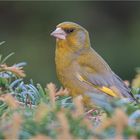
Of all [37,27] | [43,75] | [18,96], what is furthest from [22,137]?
[37,27]

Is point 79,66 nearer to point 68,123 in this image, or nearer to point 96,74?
point 96,74

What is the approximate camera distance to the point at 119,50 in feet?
30.4

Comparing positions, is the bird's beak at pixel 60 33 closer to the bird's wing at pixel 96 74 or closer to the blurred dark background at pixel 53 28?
the bird's wing at pixel 96 74

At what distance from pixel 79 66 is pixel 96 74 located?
13 cm

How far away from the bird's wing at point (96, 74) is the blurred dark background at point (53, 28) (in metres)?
3.97

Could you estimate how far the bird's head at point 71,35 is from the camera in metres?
4.70

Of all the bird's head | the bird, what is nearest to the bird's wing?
the bird

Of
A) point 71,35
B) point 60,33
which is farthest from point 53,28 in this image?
point 60,33

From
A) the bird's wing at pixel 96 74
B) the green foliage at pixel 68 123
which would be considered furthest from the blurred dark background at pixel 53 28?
the green foliage at pixel 68 123

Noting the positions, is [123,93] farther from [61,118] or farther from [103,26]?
[103,26]

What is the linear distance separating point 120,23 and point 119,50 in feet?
2.69

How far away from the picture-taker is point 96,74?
467 centimetres

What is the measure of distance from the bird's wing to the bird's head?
11 cm

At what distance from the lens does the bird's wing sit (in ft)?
15.0
